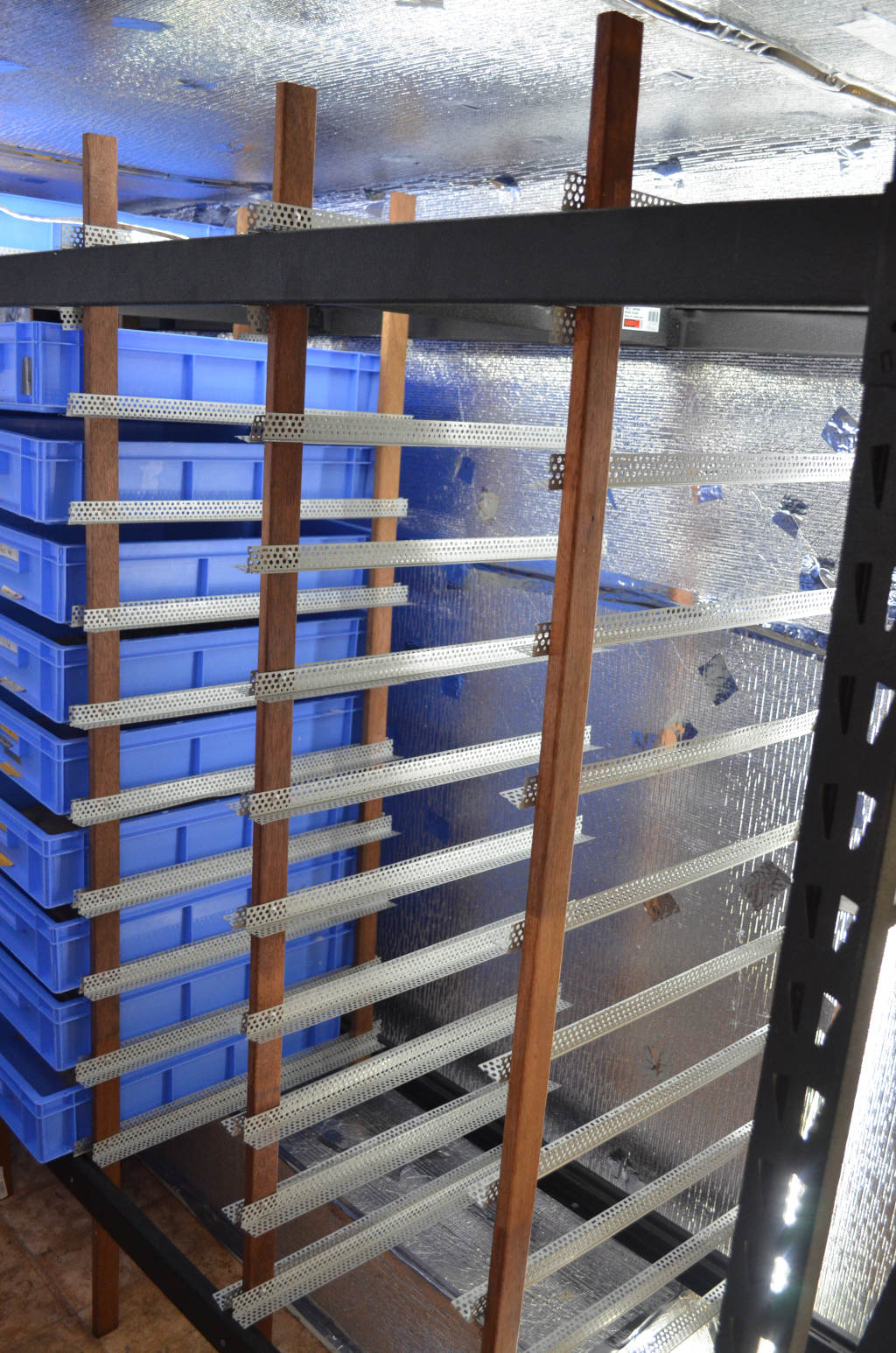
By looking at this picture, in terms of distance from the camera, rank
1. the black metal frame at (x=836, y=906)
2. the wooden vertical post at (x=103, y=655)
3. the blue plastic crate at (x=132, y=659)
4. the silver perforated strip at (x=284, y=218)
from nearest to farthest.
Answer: the black metal frame at (x=836, y=906) → the silver perforated strip at (x=284, y=218) → the wooden vertical post at (x=103, y=655) → the blue plastic crate at (x=132, y=659)

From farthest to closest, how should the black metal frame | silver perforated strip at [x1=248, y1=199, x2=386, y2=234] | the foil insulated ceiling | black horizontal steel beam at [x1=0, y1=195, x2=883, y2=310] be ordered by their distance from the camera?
silver perforated strip at [x1=248, y1=199, x2=386, y2=234] < the foil insulated ceiling < black horizontal steel beam at [x1=0, y1=195, x2=883, y2=310] < the black metal frame

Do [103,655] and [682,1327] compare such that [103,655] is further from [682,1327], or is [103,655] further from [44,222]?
[44,222]

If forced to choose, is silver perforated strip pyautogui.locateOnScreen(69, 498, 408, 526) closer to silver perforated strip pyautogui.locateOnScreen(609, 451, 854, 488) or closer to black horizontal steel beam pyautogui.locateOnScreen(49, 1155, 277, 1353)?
silver perforated strip pyautogui.locateOnScreen(609, 451, 854, 488)

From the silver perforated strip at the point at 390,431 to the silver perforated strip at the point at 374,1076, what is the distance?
1.04m

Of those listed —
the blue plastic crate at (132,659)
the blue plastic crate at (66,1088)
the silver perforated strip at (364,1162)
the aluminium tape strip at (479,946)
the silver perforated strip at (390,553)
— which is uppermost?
the silver perforated strip at (390,553)

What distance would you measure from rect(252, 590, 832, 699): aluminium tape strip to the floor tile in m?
1.69

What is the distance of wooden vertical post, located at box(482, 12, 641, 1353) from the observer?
1344mm

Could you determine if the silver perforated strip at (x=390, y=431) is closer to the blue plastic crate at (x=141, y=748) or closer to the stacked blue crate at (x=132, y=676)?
the stacked blue crate at (x=132, y=676)

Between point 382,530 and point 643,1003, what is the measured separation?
4.32 ft

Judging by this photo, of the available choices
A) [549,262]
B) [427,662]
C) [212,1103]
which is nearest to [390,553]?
[427,662]

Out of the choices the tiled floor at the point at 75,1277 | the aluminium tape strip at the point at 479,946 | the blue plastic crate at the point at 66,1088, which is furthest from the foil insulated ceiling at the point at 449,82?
the tiled floor at the point at 75,1277

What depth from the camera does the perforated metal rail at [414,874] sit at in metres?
2.07

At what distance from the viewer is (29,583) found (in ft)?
7.91

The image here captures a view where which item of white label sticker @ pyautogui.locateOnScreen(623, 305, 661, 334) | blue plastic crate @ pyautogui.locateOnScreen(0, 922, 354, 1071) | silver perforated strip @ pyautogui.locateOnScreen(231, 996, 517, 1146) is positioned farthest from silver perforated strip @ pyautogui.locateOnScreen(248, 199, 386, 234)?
blue plastic crate @ pyautogui.locateOnScreen(0, 922, 354, 1071)
